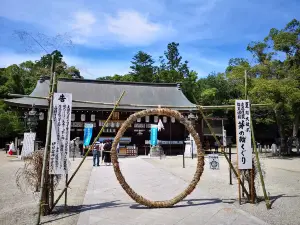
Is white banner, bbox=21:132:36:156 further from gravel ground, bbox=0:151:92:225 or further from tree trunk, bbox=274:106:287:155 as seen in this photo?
tree trunk, bbox=274:106:287:155

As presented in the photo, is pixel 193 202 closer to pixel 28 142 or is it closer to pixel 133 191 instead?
pixel 133 191

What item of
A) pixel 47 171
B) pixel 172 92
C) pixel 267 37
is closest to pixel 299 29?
pixel 267 37

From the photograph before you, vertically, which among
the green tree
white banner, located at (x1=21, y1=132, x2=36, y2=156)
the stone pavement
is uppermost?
the green tree

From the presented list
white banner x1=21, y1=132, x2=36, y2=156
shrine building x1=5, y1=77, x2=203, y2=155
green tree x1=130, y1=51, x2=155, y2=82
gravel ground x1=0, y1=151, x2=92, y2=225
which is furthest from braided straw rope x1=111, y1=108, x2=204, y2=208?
green tree x1=130, y1=51, x2=155, y2=82

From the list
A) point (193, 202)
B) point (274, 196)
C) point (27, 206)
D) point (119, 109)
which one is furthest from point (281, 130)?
point (27, 206)

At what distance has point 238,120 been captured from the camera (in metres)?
6.44

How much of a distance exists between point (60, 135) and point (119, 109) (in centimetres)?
1636

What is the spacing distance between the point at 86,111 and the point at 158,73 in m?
28.8

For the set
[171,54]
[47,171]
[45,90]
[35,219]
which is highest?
[171,54]

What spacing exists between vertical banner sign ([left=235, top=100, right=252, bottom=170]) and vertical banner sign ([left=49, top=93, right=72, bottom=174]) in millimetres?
3964

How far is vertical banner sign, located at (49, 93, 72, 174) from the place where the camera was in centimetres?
557

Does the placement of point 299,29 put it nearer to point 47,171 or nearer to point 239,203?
point 239,203

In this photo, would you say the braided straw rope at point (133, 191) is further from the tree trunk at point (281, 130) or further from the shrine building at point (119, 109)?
the tree trunk at point (281, 130)

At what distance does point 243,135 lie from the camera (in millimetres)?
6406
